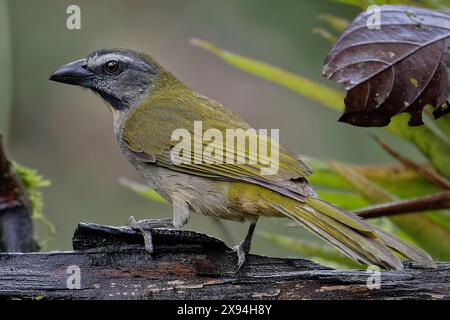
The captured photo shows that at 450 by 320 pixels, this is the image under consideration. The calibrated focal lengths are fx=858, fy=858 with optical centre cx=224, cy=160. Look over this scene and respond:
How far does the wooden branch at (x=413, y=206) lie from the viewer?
3117 millimetres

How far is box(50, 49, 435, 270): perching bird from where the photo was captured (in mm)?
2924

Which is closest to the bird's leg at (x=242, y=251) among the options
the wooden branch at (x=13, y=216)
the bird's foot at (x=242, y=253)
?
the bird's foot at (x=242, y=253)

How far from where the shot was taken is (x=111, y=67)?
411 cm

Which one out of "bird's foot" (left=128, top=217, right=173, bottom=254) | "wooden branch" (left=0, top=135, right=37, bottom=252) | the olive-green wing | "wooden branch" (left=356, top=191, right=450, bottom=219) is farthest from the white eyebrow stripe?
"wooden branch" (left=356, top=191, right=450, bottom=219)

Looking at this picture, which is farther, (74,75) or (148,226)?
(74,75)

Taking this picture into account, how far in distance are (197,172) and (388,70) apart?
1.06m

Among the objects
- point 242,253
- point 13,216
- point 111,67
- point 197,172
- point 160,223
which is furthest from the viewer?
point 111,67

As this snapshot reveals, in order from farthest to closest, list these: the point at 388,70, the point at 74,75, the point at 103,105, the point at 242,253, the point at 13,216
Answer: the point at 103,105 < the point at 74,75 < the point at 13,216 < the point at 242,253 < the point at 388,70

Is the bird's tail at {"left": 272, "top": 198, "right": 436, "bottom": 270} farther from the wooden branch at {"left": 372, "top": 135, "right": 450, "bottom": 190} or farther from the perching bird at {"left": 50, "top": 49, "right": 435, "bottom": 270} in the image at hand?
the wooden branch at {"left": 372, "top": 135, "right": 450, "bottom": 190}

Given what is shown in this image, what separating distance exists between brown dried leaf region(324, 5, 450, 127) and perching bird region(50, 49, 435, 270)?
429 mm

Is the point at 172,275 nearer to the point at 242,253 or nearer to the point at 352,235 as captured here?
the point at 242,253

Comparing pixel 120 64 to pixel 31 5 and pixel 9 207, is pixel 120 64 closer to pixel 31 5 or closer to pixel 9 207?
pixel 9 207

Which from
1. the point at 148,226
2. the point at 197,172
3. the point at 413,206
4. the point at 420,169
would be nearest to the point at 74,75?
the point at 197,172

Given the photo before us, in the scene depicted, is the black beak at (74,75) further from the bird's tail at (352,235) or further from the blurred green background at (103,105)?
the blurred green background at (103,105)
